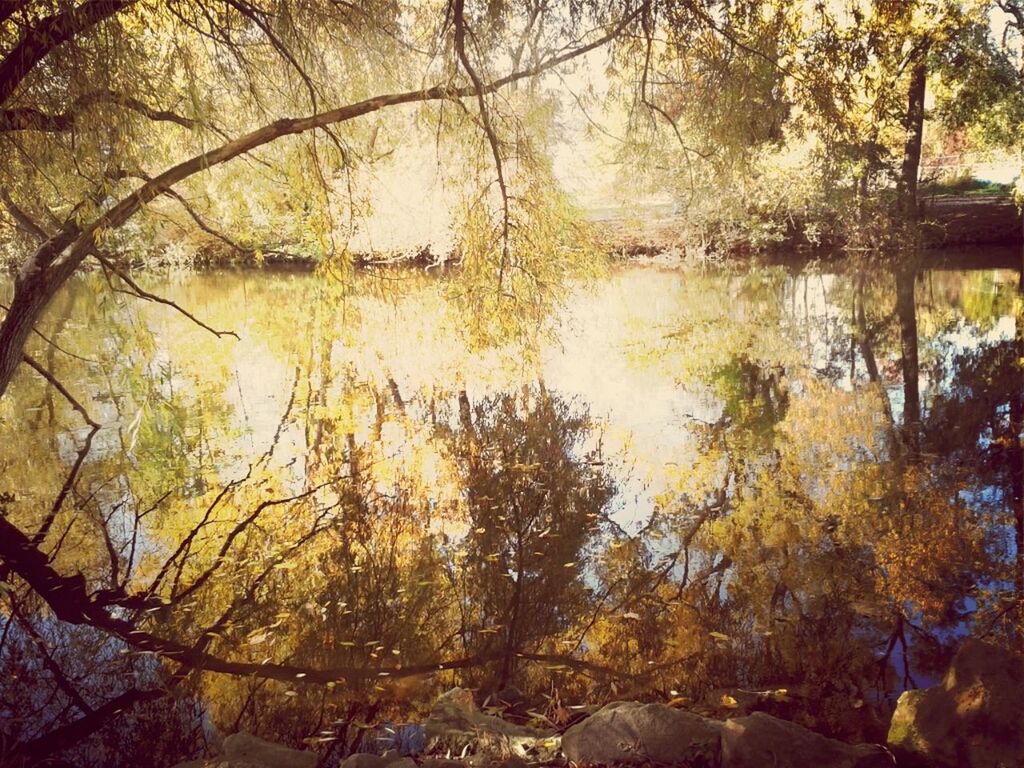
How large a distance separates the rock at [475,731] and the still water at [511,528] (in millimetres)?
243

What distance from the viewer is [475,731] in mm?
3016

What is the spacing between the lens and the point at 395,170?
9883 millimetres

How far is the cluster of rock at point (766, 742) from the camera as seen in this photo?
8.47 feet

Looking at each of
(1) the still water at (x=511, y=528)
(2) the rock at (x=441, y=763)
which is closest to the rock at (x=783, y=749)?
(1) the still water at (x=511, y=528)

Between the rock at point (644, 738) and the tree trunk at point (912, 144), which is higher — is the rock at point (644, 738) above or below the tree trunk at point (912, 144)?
below

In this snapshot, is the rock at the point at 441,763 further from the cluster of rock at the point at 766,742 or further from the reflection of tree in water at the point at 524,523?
the reflection of tree in water at the point at 524,523

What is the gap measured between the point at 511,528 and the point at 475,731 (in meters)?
2.27

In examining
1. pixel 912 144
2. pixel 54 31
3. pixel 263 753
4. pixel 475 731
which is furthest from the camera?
pixel 912 144

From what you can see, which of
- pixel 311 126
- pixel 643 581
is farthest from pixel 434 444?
pixel 643 581

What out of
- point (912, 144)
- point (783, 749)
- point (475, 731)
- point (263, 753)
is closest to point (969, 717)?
point (783, 749)

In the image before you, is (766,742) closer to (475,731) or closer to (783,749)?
(783,749)

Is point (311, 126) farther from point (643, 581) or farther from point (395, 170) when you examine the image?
point (395, 170)

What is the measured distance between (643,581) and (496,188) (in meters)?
3.33

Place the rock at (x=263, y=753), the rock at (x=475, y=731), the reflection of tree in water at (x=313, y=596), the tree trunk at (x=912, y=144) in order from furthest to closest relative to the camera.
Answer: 1. the tree trunk at (x=912, y=144)
2. the reflection of tree in water at (x=313, y=596)
3. the rock at (x=475, y=731)
4. the rock at (x=263, y=753)
